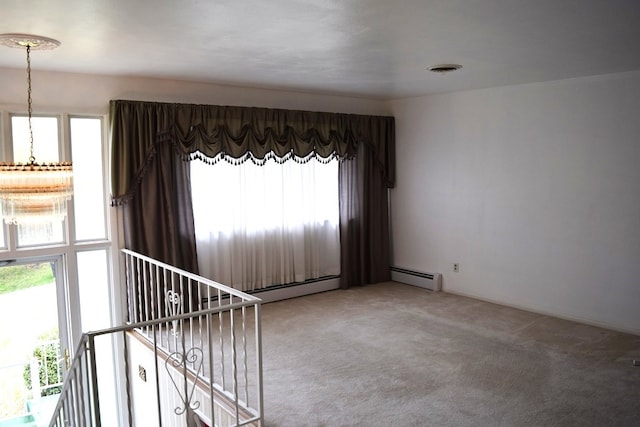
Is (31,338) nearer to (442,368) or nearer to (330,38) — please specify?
(442,368)

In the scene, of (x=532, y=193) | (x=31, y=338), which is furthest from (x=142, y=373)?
(x=532, y=193)

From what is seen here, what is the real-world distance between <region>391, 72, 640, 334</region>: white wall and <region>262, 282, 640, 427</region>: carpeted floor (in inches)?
13.4

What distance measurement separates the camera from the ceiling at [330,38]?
256cm

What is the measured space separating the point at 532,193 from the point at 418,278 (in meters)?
1.80

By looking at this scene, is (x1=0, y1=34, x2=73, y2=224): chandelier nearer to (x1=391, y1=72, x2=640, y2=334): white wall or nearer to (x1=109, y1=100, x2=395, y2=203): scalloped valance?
(x1=109, y1=100, x2=395, y2=203): scalloped valance

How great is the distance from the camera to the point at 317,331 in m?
4.73

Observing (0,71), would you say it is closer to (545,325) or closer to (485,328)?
(485,328)

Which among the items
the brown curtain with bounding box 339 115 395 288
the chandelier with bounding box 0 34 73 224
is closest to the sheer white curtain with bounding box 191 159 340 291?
the brown curtain with bounding box 339 115 395 288

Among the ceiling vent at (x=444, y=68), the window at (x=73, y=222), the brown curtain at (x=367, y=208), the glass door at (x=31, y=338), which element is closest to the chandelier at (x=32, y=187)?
the window at (x=73, y=222)

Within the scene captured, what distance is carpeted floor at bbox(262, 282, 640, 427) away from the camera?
3.17 metres

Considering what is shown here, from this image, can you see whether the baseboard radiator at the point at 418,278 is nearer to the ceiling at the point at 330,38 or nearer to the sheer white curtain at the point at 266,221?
the sheer white curtain at the point at 266,221

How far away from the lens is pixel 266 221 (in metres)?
5.66

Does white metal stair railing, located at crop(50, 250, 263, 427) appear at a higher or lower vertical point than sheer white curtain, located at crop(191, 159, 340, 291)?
lower

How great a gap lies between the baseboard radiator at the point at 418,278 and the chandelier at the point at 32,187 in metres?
4.24
